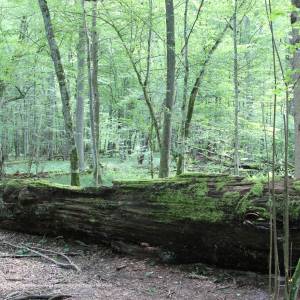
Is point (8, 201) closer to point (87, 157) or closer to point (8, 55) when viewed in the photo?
point (8, 55)

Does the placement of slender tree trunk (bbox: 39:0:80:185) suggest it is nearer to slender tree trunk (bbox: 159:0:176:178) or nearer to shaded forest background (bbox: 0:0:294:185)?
shaded forest background (bbox: 0:0:294:185)

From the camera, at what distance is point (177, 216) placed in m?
5.69

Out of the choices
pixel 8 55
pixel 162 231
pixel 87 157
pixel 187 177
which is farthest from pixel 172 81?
pixel 87 157

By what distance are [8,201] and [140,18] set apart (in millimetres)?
5798

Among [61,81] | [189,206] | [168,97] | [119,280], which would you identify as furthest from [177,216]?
[61,81]

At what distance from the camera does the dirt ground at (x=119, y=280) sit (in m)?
4.72

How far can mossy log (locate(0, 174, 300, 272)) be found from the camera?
16.8 ft

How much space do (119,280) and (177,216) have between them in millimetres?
1223

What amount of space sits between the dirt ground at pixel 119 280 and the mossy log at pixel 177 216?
22 centimetres

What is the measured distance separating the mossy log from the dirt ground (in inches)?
8.9

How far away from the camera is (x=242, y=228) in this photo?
5.16 m

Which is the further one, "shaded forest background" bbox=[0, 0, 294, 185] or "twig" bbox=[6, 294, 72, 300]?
"shaded forest background" bbox=[0, 0, 294, 185]

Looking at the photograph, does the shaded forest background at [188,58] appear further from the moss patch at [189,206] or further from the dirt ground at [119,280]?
the dirt ground at [119,280]

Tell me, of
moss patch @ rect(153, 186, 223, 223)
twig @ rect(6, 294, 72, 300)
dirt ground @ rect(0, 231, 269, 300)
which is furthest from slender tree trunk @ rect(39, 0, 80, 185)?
twig @ rect(6, 294, 72, 300)
